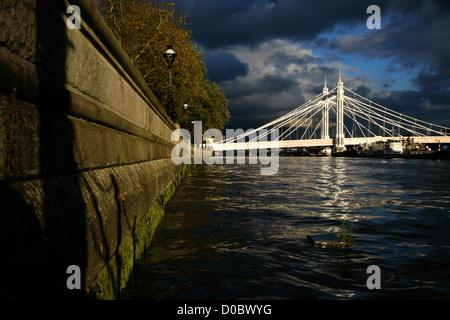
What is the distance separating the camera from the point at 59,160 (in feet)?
7.16

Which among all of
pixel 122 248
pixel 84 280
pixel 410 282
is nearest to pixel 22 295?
pixel 84 280

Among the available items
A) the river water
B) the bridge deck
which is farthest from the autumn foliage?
the bridge deck

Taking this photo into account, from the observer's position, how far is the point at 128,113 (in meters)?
4.65

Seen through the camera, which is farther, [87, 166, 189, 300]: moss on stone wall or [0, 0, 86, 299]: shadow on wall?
[87, 166, 189, 300]: moss on stone wall

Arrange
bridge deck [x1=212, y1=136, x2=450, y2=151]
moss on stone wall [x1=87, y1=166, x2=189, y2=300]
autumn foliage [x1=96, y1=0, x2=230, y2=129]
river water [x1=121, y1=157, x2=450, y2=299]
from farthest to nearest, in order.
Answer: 1. bridge deck [x1=212, y1=136, x2=450, y2=151]
2. autumn foliage [x1=96, y1=0, x2=230, y2=129]
3. river water [x1=121, y1=157, x2=450, y2=299]
4. moss on stone wall [x1=87, y1=166, x2=189, y2=300]

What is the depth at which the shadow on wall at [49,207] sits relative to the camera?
148cm

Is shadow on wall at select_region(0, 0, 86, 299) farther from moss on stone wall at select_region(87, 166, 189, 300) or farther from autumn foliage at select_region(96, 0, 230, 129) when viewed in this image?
autumn foliage at select_region(96, 0, 230, 129)

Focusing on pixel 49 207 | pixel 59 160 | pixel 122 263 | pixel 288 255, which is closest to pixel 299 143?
pixel 288 255

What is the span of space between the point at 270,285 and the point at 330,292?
0.49 meters

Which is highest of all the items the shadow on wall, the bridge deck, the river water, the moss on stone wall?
the bridge deck

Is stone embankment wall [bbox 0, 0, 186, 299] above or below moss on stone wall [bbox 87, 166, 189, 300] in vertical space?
above

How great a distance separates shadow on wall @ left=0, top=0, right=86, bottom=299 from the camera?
4.85 feet

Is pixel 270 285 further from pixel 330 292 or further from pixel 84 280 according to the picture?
pixel 84 280

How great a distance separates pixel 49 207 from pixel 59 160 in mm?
416
